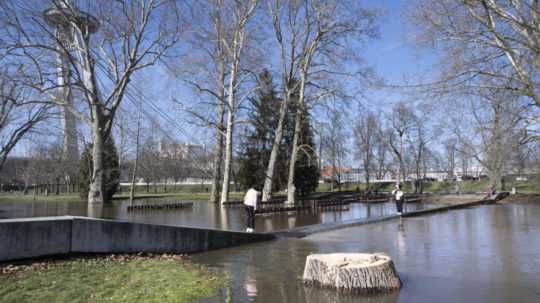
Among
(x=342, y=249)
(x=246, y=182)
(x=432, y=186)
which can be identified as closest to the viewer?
(x=342, y=249)

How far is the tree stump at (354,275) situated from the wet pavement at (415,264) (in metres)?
0.18

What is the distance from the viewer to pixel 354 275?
6.68 meters

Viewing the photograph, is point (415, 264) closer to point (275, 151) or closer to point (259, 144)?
point (275, 151)

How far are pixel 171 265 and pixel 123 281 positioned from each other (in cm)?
142

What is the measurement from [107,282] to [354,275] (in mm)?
3875

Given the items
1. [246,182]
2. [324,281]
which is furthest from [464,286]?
[246,182]

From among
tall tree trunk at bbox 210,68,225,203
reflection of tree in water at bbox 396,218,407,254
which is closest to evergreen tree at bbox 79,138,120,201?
tall tree trunk at bbox 210,68,225,203

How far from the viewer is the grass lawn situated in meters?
6.17

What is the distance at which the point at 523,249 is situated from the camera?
11031mm

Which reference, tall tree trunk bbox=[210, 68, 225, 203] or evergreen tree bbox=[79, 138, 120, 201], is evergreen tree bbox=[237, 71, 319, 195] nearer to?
tall tree trunk bbox=[210, 68, 225, 203]

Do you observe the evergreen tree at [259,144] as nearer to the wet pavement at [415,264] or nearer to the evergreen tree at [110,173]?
the evergreen tree at [110,173]

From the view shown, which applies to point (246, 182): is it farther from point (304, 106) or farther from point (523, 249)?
point (523, 249)

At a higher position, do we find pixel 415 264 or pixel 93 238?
pixel 93 238

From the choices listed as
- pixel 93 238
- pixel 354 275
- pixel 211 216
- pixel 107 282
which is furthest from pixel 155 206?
pixel 354 275
